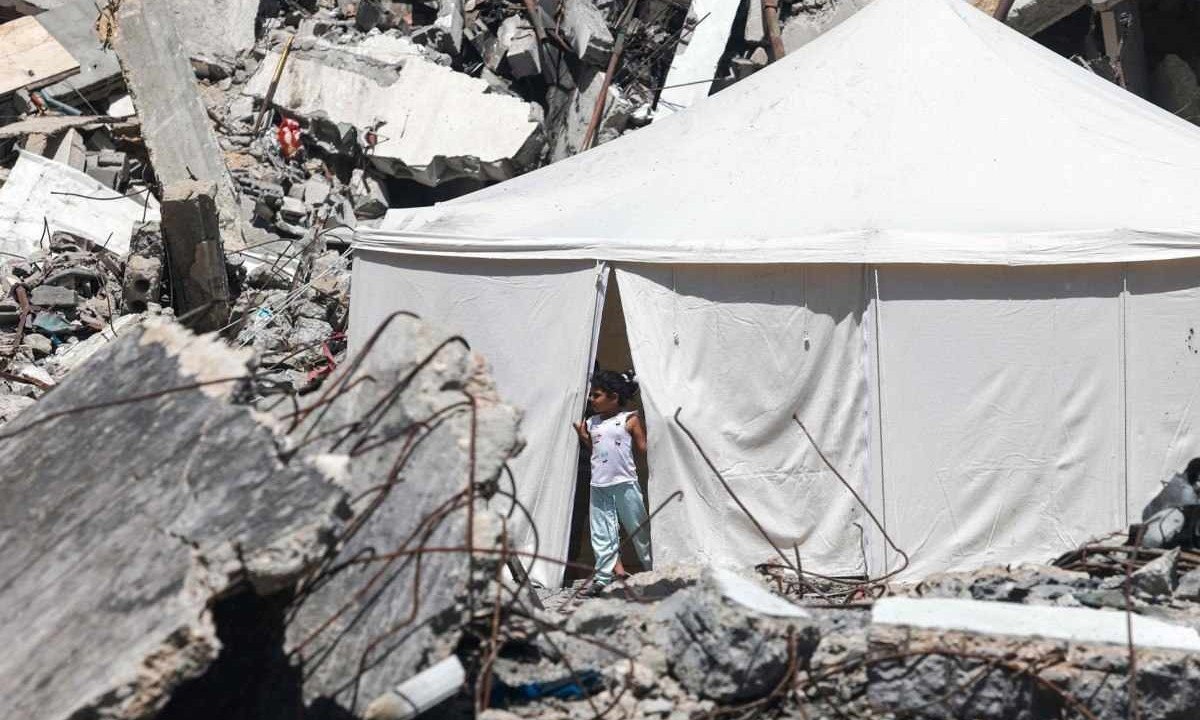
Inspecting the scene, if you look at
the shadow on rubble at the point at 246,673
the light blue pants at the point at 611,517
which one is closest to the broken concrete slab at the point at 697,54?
the light blue pants at the point at 611,517

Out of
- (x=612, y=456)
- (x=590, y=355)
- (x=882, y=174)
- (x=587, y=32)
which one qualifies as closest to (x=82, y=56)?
(x=587, y=32)

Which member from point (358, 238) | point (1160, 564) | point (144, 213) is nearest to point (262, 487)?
point (1160, 564)

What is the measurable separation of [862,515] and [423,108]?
21.3ft

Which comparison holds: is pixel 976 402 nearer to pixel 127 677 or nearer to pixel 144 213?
pixel 127 677

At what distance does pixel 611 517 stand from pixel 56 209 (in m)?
6.01

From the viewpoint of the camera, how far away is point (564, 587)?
694cm

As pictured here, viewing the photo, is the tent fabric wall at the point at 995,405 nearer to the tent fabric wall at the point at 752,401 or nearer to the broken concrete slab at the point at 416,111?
the tent fabric wall at the point at 752,401

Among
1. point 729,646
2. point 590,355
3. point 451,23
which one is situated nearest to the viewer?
point 729,646

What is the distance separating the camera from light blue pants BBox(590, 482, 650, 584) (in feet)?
22.0

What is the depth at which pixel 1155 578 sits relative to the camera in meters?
4.93

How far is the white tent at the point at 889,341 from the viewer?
6535 millimetres

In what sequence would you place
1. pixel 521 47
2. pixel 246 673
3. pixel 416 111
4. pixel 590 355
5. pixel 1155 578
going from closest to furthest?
pixel 246 673 < pixel 1155 578 < pixel 590 355 < pixel 416 111 < pixel 521 47

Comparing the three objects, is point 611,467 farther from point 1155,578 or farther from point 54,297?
point 54,297

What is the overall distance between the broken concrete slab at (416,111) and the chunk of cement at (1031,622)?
792cm
